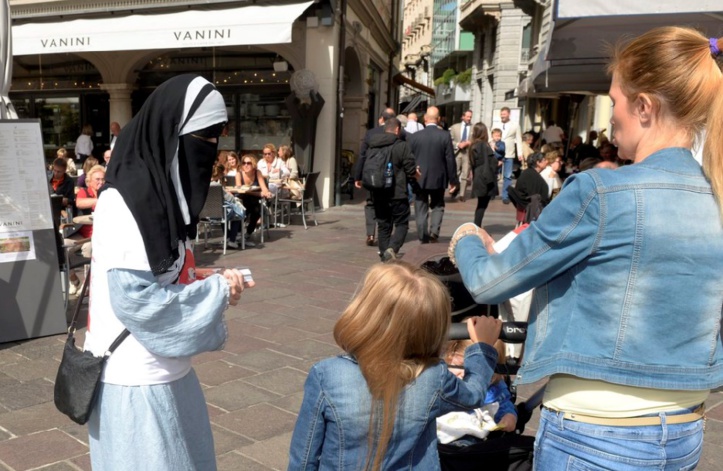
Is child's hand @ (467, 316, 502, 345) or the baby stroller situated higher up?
child's hand @ (467, 316, 502, 345)

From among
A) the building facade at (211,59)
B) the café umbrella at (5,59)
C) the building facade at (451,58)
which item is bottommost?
the café umbrella at (5,59)

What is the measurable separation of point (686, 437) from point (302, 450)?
0.89 m

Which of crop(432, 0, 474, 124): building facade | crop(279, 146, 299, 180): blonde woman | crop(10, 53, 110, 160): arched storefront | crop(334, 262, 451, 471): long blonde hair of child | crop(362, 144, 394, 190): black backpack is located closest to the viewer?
crop(334, 262, 451, 471): long blonde hair of child

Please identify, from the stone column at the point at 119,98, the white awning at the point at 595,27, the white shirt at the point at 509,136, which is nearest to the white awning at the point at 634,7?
the white awning at the point at 595,27

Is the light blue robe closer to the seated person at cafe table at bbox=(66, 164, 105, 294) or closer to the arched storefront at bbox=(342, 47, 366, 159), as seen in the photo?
the seated person at cafe table at bbox=(66, 164, 105, 294)

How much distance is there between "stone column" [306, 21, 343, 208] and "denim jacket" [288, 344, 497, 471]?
36.4 ft

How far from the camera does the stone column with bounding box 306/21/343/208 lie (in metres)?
12.4

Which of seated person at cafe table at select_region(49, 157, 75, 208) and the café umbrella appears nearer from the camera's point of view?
the café umbrella

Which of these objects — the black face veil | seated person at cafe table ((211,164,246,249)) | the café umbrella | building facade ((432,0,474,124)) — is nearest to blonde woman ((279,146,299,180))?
seated person at cafe table ((211,164,246,249))

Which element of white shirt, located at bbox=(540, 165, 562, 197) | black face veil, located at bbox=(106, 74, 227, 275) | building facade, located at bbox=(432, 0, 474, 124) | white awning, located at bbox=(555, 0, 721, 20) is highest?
building facade, located at bbox=(432, 0, 474, 124)

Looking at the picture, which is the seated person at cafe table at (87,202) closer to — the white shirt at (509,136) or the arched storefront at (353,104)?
the arched storefront at (353,104)

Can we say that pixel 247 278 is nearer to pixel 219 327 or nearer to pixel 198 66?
pixel 219 327

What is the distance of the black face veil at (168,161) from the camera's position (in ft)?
5.68

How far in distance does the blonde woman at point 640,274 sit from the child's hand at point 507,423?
0.70 metres
